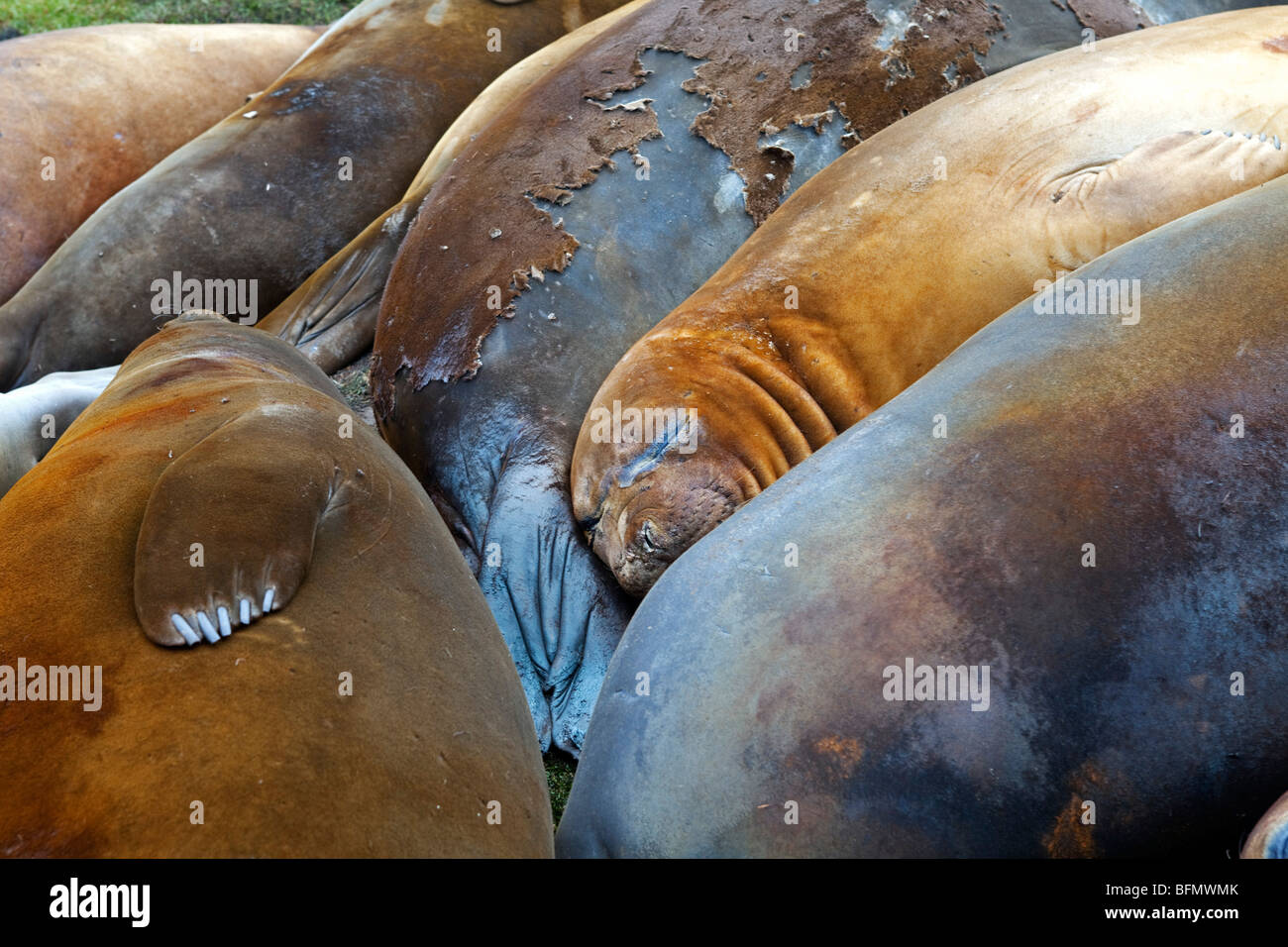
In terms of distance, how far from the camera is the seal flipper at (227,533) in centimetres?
181

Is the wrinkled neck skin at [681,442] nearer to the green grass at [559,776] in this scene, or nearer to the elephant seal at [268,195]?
the green grass at [559,776]

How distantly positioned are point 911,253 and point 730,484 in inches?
25.3

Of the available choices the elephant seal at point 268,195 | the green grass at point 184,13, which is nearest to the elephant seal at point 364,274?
the elephant seal at point 268,195

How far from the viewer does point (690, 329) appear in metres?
2.88

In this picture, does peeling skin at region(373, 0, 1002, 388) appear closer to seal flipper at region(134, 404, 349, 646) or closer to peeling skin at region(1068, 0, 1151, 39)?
peeling skin at region(1068, 0, 1151, 39)

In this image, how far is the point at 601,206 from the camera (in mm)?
3271

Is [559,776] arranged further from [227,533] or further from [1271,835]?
[1271,835]

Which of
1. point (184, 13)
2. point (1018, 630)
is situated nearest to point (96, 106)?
point (184, 13)

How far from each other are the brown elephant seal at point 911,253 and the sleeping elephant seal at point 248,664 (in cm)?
51

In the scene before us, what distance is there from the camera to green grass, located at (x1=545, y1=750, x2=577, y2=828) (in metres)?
2.54

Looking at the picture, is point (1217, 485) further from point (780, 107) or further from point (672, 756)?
point (780, 107)

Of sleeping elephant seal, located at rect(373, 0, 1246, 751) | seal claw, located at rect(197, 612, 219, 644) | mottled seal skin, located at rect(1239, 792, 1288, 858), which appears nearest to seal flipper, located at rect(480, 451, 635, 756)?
sleeping elephant seal, located at rect(373, 0, 1246, 751)

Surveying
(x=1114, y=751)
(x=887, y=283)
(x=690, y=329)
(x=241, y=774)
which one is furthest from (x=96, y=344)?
(x=1114, y=751)
